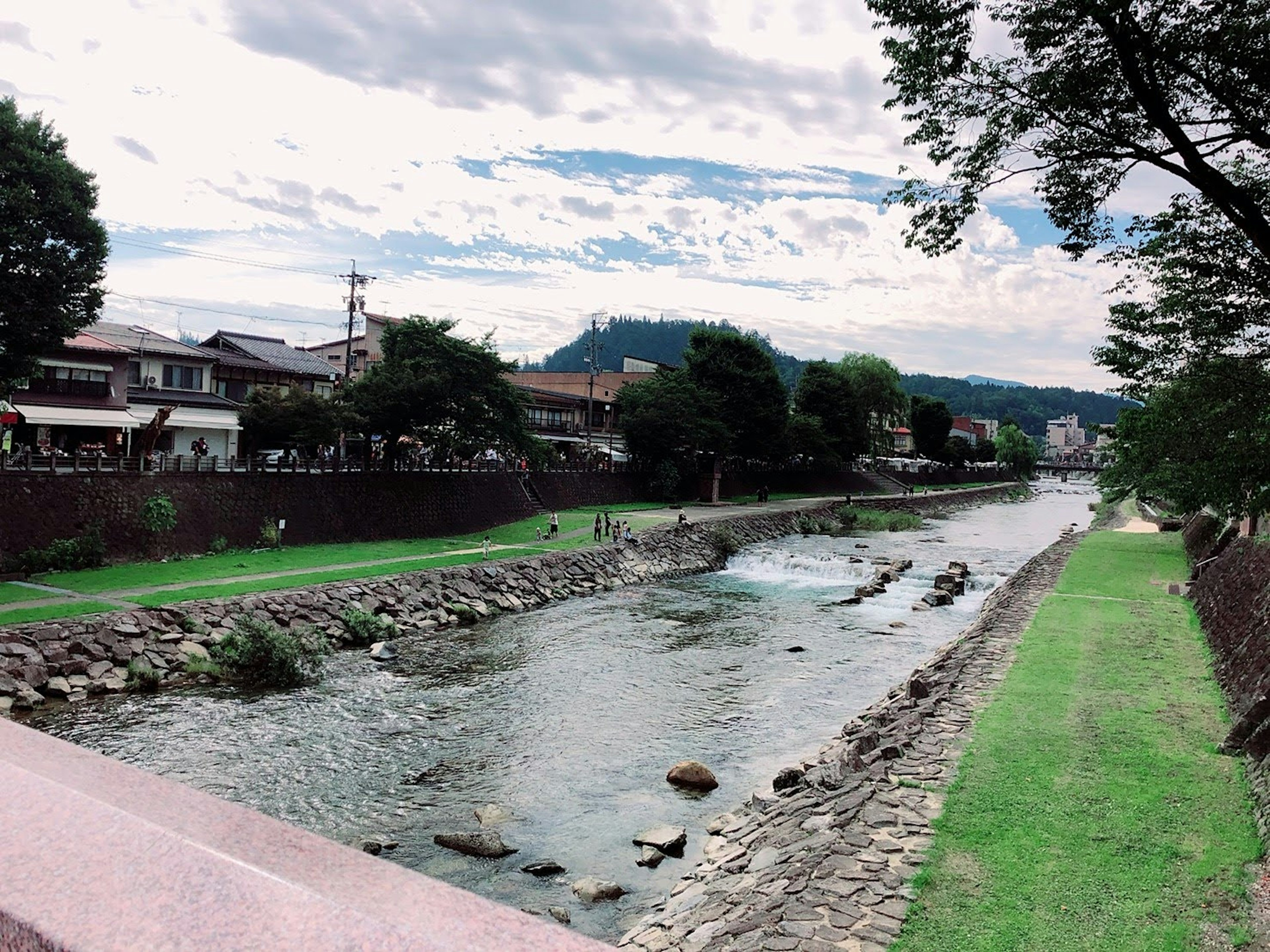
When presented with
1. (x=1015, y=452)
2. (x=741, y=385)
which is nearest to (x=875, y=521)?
(x=741, y=385)

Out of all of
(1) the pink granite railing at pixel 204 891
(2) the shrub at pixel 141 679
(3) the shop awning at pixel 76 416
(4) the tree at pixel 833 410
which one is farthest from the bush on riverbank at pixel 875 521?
(1) the pink granite railing at pixel 204 891

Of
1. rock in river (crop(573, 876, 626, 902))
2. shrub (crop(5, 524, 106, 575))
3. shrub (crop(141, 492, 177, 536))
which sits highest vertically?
shrub (crop(141, 492, 177, 536))

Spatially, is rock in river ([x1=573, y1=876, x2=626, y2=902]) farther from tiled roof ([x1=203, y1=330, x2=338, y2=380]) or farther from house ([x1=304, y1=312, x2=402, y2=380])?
house ([x1=304, y1=312, x2=402, y2=380])

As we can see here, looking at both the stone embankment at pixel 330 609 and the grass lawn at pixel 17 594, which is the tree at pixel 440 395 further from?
the grass lawn at pixel 17 594

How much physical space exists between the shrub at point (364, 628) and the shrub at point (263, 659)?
326 cm

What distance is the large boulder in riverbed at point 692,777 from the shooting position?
1474cm

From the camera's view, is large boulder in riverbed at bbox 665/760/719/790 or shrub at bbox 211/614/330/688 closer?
large boulder in riverbed at bbox 665/760/719/790

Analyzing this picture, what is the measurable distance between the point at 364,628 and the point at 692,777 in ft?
45.1

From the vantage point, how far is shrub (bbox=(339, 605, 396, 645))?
2519cm

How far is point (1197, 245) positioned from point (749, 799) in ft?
40.0

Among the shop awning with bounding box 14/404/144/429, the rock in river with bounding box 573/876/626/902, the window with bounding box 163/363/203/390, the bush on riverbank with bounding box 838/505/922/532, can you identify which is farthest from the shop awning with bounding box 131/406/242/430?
the bush on riverbank with bounding box 838/505/922/532

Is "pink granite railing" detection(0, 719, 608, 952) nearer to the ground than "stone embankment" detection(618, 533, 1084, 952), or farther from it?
farther from it

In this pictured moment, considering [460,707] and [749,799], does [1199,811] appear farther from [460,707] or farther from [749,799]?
[460,707]

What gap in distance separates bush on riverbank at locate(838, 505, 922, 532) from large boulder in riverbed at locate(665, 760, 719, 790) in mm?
48985
